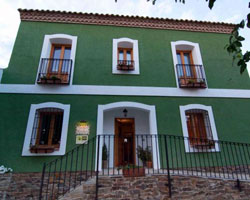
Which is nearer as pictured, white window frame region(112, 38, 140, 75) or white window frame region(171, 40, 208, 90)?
white window frame region(112, 38, 140, 75)

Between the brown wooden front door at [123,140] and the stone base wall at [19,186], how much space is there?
2.66m

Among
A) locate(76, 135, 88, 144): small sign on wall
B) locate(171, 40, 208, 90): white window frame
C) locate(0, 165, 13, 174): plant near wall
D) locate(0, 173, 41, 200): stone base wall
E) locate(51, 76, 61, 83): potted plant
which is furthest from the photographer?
locate(171, 40, 208, 90): white window frame

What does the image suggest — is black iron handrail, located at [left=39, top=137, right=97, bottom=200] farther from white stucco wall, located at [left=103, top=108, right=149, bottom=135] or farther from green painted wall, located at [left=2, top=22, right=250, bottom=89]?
green painted wall, located at [left=2, top=22, right=250, bottom=89]

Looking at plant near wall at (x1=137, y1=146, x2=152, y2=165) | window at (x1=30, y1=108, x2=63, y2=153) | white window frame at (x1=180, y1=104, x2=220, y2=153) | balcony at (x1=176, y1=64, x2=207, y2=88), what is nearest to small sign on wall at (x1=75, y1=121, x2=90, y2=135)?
window at (x1=30, y1=108, x2=63, y2=153)

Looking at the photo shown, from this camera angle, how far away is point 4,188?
4.20 m

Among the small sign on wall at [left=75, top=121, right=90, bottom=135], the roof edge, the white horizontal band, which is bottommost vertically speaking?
the small sign on wall at [left=75, top=121, right=90, bottom=135]

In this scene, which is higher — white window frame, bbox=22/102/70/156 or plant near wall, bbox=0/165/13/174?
white window frame, bbox=22/102/70/156

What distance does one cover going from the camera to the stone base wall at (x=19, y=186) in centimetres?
421

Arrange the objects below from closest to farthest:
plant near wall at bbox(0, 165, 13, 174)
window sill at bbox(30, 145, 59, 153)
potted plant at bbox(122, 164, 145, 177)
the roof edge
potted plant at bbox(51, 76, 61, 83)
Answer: potted plant at bbox(122, 164, 145, 177)
plant near wall at bbox(0, 165, 13, 174)
window sill at bbox(30, 145, 59, 153)
potted plant at bbox(51, 76, 61, 83)
the roof edge

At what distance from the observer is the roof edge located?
20.9ft

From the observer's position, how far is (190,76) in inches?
251

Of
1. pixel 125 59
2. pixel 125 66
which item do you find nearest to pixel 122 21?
pixel 125 59

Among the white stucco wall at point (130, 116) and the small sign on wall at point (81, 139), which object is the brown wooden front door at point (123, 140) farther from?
the small sign on wall at point (81, 139)

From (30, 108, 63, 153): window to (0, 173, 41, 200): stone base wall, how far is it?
0.76m
